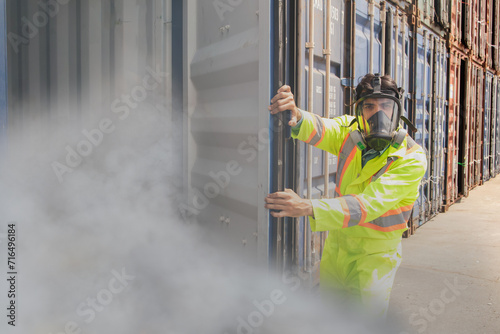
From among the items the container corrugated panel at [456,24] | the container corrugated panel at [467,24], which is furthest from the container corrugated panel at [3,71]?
the container corrugated panel at [467,24]

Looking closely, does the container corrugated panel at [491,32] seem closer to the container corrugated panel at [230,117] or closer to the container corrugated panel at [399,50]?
the container corrugated panel at [399,50]

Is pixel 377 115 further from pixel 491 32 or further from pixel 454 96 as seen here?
pixel 491 32

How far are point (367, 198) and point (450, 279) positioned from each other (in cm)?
248

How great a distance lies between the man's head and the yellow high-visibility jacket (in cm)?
12

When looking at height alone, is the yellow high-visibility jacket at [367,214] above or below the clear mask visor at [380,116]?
below

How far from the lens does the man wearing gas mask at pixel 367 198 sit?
2.28 metres

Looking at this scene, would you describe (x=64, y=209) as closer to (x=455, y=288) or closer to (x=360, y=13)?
(x=360, y=13)

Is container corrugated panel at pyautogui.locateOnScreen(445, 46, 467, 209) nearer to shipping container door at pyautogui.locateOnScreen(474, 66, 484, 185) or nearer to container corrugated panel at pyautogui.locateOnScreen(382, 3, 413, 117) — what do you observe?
shipping container door at pyautogui.locateOnScreen(474, 66, 484, 185)

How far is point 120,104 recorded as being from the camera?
3230mm

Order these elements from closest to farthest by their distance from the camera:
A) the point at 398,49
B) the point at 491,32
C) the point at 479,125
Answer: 1. the point at 398,49
2. the point at 479,125
3. the point at 491,32

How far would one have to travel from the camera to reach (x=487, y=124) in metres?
11.7

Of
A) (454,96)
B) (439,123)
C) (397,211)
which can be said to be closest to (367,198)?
(397,211)

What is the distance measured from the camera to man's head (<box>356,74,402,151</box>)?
90.0 inches

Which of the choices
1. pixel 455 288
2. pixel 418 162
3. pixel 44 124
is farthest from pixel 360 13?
pixel 44 124
